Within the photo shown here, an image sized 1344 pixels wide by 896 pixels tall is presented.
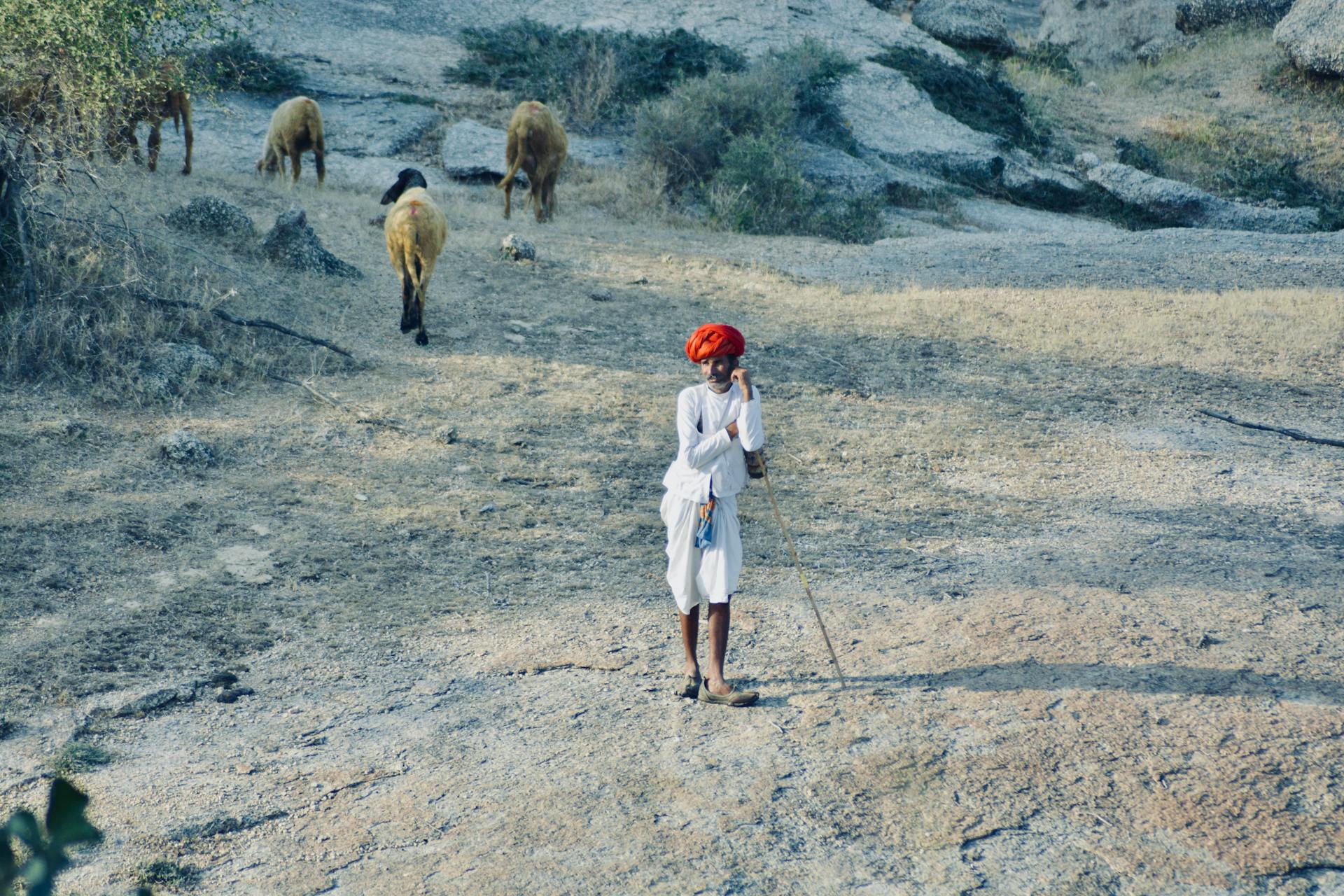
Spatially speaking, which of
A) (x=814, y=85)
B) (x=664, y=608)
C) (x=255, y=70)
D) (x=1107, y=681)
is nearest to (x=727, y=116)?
(x=814, y=85)

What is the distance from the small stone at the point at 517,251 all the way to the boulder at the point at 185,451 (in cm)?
493

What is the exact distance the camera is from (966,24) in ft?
74.4

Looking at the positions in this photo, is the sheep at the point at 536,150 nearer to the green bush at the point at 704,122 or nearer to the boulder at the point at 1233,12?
the green bush at the point at 704,122

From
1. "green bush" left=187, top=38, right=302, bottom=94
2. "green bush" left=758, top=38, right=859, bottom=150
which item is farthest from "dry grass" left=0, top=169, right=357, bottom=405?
"green bush" left=758, top=38, right=859, bottom=150

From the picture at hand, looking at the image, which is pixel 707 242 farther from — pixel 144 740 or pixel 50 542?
pixel 144 740

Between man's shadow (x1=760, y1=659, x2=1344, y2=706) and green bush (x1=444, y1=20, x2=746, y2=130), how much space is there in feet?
45.7

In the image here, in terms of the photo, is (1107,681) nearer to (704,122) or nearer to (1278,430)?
(1278,430)

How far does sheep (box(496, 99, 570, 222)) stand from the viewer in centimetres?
1229

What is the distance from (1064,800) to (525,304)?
23.0 ft

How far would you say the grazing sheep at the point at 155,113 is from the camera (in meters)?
10.1

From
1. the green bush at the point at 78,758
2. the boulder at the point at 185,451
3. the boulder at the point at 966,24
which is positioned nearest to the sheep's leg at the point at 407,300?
the boulder at the point at 185,451

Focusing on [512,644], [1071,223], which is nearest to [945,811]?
[512,644]

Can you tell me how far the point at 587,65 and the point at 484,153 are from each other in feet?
12.7

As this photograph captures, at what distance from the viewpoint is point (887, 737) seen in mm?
3875
